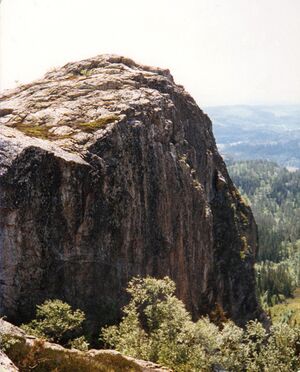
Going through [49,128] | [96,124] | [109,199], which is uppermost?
[96,124]

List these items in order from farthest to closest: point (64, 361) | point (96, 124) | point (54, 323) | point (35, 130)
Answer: point (96, 124) < point (35, 130) < point (54, 323) < point (64, 361)

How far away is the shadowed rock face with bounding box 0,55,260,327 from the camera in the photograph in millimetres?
50250

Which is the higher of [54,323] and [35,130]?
[35,130]

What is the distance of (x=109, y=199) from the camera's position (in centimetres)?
5912

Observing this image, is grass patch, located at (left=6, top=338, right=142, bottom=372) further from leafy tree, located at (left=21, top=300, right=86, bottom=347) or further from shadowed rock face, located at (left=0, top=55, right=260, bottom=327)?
shadowed rock face, located at (left=0, top=55, right=260, bottom=327)

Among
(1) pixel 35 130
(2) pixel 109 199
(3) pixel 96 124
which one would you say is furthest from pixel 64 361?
(3) pixel 96 124

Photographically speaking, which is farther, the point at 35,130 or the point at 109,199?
the point at 35,130

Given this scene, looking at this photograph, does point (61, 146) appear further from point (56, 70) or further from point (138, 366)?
point (56, 70)

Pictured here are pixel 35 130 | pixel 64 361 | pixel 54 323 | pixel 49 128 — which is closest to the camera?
pixel 64 361

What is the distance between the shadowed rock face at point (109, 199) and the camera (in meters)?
50.2

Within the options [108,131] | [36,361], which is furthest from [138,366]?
[108,131]

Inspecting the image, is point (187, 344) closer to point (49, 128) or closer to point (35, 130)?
point (35, 130)

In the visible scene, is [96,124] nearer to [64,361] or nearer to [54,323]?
[54,323]

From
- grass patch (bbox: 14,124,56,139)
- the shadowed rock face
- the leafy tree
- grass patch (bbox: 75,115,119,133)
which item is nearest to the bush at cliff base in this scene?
the leafy tree
